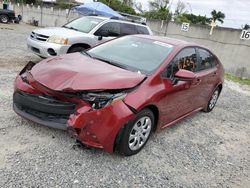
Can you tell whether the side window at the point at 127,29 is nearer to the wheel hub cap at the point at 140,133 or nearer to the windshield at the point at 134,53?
the windshield at the point at 134,53

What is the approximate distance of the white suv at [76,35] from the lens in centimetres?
751

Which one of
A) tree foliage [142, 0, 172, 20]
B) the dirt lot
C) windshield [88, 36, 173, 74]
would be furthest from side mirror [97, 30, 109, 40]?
tree foliage [142, 0, 172, 20]

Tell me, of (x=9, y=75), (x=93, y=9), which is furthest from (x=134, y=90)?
(x=93, y=9)

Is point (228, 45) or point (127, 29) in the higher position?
point (127, 29)

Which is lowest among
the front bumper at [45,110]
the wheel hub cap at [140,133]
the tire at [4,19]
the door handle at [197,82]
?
the tire at [4,19]

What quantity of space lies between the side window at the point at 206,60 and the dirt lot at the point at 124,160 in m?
1.17

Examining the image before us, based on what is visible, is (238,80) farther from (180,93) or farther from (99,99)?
(99,99)

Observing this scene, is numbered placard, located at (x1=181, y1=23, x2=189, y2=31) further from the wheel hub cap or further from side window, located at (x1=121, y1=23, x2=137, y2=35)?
the wheel hub cap

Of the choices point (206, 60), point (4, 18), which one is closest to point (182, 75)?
point (206, 60)

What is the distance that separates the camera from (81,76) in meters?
3.47

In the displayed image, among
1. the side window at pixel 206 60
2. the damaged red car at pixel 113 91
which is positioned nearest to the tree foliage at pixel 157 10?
the side window at pixel 206 60

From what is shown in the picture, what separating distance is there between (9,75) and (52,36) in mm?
1723

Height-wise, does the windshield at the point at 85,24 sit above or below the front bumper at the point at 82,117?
above

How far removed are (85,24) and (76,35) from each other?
1.17 m
